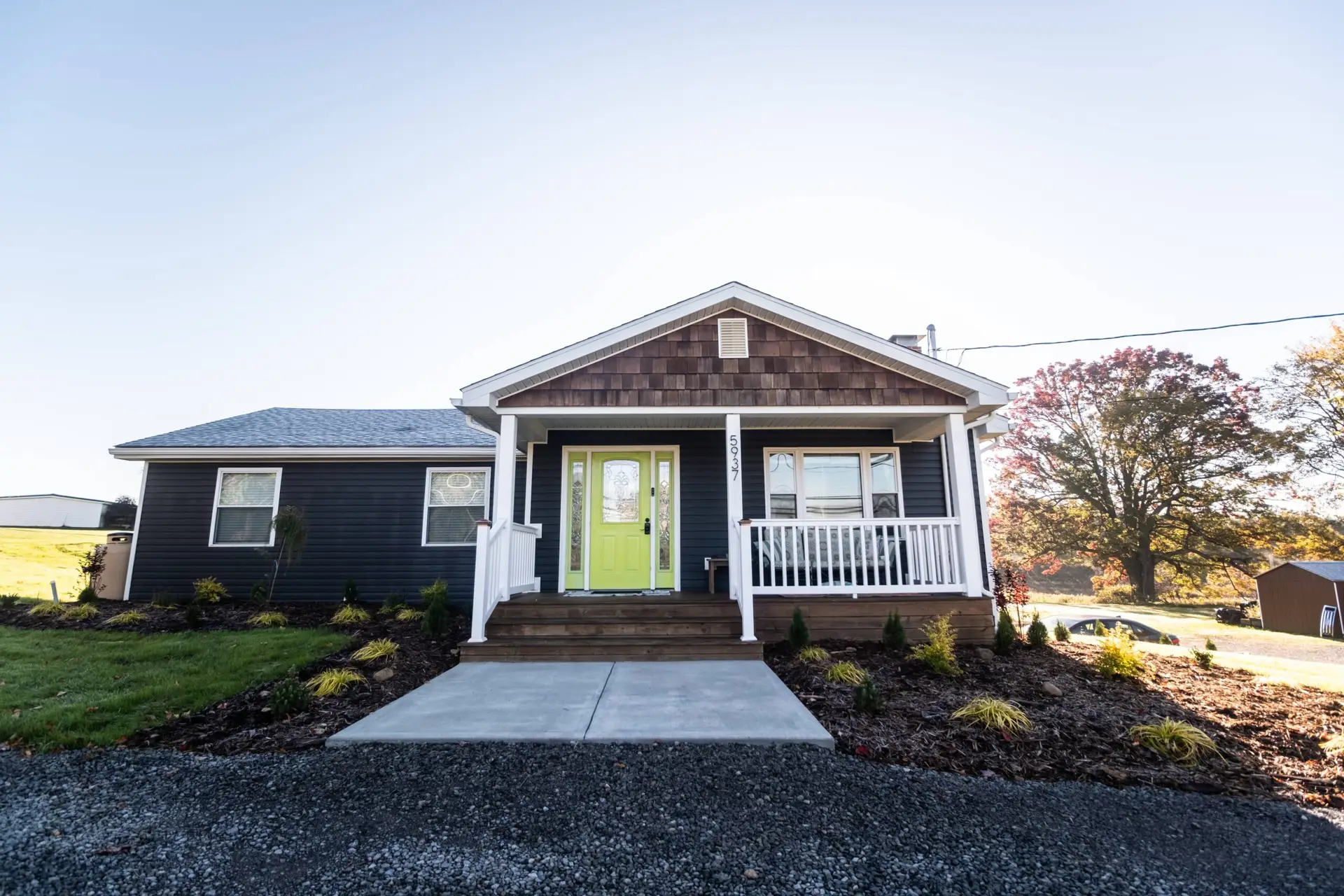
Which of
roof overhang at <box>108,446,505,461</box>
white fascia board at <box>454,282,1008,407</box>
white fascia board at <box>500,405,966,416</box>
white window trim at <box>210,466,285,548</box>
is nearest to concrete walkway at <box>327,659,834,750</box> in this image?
white fascia board at <box>500,405,966,416</box>

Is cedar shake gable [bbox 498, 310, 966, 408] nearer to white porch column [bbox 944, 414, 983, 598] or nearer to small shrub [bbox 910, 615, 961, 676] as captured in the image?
white porch column [bbox 944, 414, 983, 598]

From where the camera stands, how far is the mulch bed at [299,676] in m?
3.88

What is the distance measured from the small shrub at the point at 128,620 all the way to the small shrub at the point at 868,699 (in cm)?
967

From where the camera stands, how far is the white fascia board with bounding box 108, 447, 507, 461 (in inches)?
383

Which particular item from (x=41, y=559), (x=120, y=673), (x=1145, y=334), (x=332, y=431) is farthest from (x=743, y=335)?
(x=41, y=559)

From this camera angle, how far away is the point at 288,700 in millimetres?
4312

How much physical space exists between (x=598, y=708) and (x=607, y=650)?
171cm

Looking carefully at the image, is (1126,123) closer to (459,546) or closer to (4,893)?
(459,546)

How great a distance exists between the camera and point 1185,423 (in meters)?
22.2

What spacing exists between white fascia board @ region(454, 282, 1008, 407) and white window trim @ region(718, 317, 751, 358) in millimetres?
239

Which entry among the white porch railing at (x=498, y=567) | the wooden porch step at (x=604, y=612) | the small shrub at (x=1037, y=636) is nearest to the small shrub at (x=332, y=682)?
the white porch railing at (x=498, y=567)

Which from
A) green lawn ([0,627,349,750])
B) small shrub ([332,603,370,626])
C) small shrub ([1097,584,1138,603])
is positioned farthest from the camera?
small shrub ([1097,584,1138,603])

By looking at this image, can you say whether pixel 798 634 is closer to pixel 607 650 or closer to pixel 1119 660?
pixel 607 650

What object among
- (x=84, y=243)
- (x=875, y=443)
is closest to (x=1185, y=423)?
(x=875, y=443)
